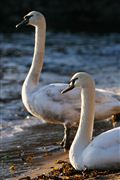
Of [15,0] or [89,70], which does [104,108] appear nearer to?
[89,70]

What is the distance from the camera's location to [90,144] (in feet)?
24.2

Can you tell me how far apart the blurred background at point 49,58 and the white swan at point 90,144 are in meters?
1.09

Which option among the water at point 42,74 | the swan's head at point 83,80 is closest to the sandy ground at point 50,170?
the water at point 42,74

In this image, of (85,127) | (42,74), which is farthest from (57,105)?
(42,74)

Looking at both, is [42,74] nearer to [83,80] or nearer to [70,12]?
[83,80]

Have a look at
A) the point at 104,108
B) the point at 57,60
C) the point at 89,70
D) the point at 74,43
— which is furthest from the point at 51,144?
the point at 74,43

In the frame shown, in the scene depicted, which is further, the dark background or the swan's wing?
the dark background

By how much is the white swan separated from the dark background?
27.3m

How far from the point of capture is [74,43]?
2809 centimetres

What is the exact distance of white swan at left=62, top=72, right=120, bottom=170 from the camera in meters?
7.07

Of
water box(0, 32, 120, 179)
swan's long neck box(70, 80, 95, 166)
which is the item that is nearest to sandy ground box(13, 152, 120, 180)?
water box(0, 32, 120, 179)

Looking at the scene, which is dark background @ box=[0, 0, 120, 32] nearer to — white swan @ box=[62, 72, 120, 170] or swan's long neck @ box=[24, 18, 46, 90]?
swan's long neck @ box=[24, 18, 46, 90]

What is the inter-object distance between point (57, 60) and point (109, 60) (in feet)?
5.98

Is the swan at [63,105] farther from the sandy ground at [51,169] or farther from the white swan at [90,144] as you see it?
the white swan at [90,144]
